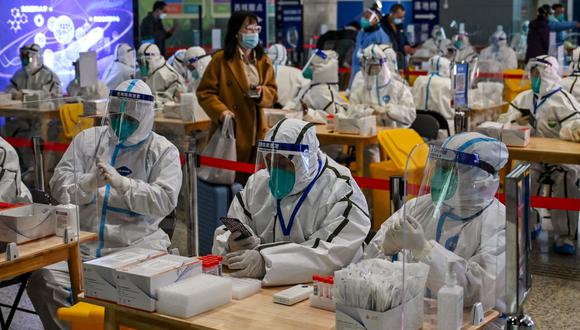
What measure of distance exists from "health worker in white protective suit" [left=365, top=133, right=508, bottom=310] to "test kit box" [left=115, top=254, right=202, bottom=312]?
67 centimetres

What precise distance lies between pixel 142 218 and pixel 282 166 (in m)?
0.85

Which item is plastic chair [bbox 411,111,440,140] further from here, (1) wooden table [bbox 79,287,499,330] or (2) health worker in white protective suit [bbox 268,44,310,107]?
(1) wooden table [bbox 79,287,499,330]

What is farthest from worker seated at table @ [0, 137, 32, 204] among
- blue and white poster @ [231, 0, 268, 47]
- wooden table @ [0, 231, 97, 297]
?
blue and white poster @ [231, 0, 268, 47]

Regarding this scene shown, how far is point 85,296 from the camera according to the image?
320 cm

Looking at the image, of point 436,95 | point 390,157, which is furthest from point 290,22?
point 390,157

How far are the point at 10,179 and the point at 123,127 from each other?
1.02m

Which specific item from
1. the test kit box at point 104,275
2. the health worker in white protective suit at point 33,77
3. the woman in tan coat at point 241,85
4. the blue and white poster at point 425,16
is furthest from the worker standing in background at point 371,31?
the test kit box at point 104,275

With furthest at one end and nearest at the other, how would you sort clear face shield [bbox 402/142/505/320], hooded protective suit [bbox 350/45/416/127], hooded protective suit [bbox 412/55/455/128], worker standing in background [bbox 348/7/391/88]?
1. worker standing in background [bbox 348/7/391/88]
2. hooded protective suit [bbox 412/55/455/128]
3. hooded protective suit [bbox 350/45/416/127]
4. clear face shield [bbox 402/142/505/320]

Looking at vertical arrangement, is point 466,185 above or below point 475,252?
above

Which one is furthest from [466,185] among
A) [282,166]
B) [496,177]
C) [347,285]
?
[282,166]

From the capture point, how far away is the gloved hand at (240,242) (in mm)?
3510

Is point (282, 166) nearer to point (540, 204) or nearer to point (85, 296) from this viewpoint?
point (85, 296)

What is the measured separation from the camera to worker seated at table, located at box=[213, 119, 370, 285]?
135 inches

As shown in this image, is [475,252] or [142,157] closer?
[475,252]
